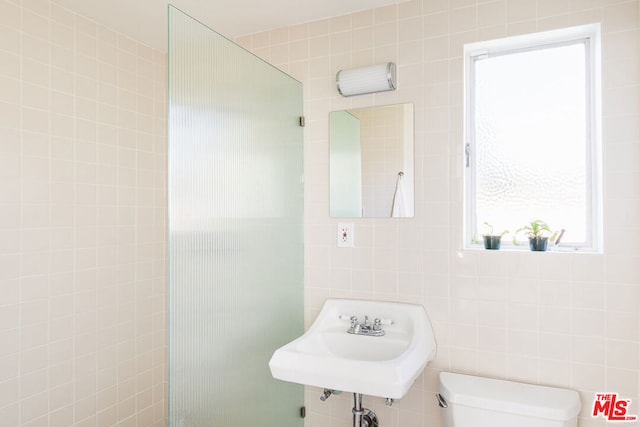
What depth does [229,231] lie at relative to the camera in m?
1.52

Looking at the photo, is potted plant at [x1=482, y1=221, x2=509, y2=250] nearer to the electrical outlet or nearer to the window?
the window

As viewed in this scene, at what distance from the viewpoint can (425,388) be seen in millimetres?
1859

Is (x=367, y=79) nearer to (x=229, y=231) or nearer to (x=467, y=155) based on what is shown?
(x=467, y=155)

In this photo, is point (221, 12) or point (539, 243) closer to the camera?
point (539, 243)

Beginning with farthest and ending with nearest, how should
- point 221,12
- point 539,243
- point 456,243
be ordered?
point 221,12 → point 456,243 → point 539,243

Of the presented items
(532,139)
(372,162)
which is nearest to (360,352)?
(372,162)

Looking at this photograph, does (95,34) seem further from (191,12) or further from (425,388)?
(425,388)

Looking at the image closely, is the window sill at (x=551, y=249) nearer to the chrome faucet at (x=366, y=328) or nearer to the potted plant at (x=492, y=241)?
the potted plant at (x=492, y=241)

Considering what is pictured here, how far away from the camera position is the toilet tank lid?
57.4 inches

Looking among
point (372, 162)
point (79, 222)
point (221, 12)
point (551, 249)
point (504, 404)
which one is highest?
point (221, 12)

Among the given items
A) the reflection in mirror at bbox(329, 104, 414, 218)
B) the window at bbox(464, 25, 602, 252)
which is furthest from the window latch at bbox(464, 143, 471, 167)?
the reflection in mirror at bbox(329, 104, 414, 218)

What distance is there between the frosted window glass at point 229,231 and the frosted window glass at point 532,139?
0.95 meters

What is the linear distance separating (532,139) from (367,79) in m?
0.82

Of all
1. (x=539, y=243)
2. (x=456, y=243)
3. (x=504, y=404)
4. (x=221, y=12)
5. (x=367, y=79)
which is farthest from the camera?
(x=221, y=12)
